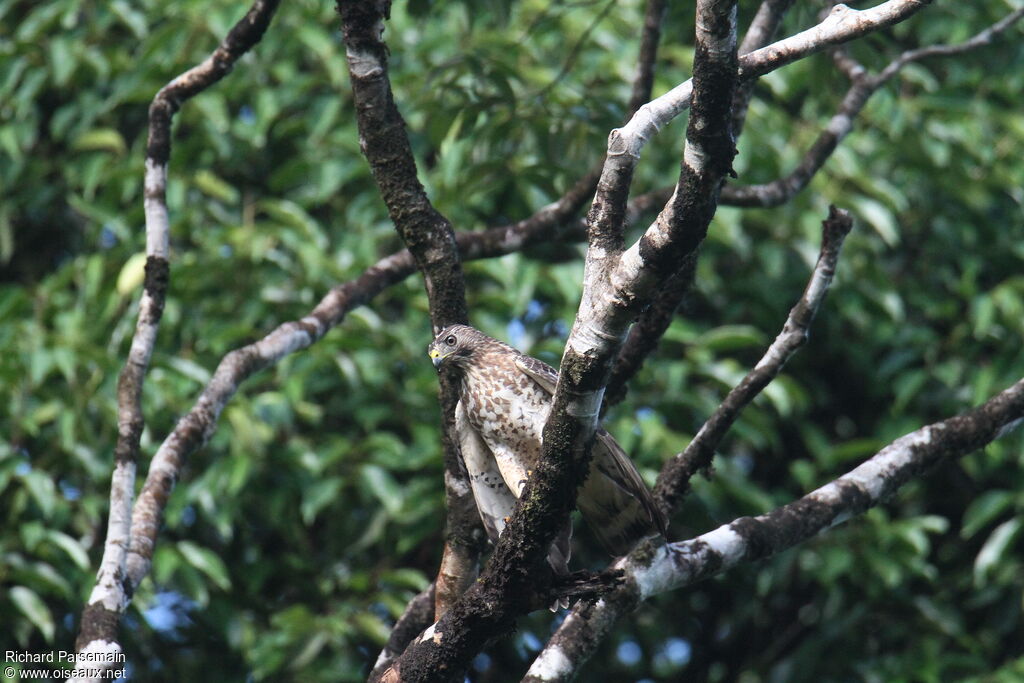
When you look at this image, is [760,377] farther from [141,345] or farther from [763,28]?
[141,345]

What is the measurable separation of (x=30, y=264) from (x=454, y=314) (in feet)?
12.2

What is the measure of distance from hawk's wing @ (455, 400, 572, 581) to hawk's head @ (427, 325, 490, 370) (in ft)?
0.46

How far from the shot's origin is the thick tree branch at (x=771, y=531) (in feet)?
10.1

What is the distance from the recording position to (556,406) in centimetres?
248

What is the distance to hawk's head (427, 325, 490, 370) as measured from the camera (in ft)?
11.3

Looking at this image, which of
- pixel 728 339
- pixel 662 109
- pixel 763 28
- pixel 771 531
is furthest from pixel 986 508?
pixel 662 109

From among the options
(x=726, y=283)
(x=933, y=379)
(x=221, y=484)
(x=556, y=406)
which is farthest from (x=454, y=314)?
(x=933, y=379)

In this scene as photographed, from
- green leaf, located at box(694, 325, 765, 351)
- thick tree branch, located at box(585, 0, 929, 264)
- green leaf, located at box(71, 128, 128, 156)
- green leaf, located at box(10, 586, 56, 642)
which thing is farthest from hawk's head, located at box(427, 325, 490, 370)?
green leaf, located at box(71, 128, 128, 156)

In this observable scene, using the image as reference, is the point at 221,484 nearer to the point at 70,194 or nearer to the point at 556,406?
the point at 70,194

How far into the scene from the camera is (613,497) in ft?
11.0

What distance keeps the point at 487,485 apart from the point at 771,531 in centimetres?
79

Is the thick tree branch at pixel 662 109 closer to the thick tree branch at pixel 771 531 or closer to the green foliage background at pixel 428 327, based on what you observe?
the thick tree branch at pixel 771 531

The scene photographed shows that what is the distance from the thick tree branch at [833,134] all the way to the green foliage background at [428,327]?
0.51 feet

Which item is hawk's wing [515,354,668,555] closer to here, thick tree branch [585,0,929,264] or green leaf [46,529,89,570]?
thick tree branch [585,0,929,264]
